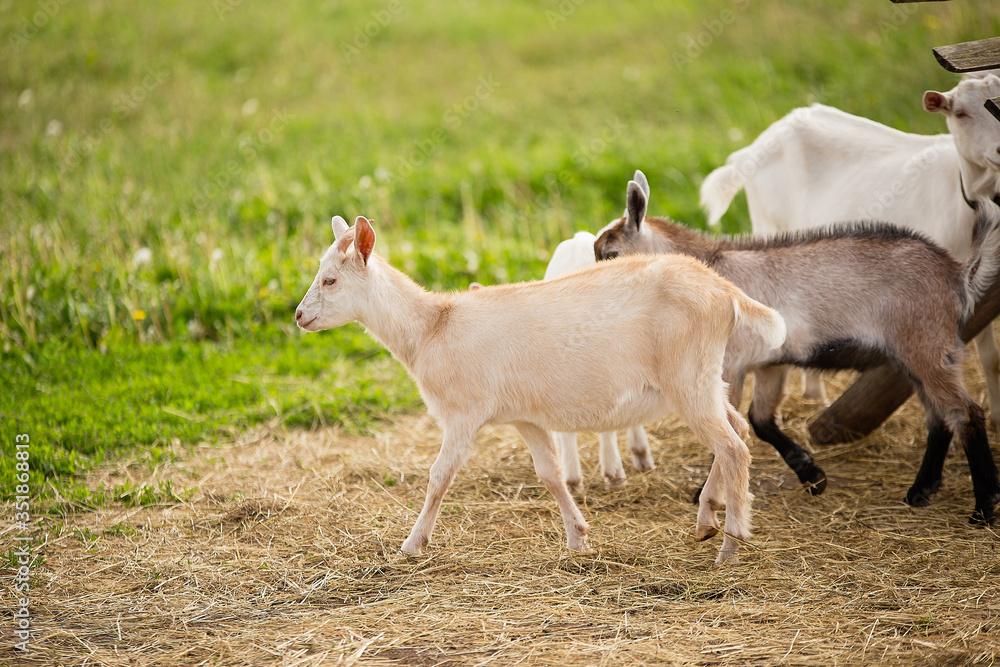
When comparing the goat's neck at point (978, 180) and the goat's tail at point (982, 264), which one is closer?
the goat's tail at point (982, 264)

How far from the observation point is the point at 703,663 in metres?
3.23

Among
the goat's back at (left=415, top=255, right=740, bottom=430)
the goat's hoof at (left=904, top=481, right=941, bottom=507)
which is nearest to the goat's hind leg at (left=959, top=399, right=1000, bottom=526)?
the goat's hoof at (left=904, top=481, right=941, bottom=507)

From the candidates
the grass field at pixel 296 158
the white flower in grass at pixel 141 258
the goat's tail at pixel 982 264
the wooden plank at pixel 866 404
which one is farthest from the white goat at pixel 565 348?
the white flower in grass at pixel 141 258

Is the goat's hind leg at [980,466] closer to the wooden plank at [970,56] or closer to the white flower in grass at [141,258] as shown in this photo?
the wooden plank at [970,56]

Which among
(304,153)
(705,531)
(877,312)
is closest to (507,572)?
(705,531)

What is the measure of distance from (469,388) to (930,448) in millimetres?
2334

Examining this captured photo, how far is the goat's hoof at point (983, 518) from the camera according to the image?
14.2 feet

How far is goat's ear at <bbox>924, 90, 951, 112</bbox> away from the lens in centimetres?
459

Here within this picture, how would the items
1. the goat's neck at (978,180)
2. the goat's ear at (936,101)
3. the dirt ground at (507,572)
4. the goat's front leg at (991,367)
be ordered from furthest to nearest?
1. the goat's front leg at (991,367)
2. the goat's neck at (978,180)
3. the goat's ear at (936,101)
4. the dirt ground at (507,572)

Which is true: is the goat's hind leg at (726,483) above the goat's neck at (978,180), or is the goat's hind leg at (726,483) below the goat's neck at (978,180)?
below

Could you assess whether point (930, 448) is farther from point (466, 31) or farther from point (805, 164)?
point (466, 31)

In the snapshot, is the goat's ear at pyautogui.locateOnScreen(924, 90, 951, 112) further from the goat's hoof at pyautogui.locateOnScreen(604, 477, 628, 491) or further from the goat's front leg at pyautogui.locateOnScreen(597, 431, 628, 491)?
the goat's hoof at pyautogui.locateOnScreen(604, 477, 628, 491)

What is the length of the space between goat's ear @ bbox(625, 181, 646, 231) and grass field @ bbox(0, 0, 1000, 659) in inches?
89.2

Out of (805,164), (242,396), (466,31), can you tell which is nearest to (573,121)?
(466,31)
